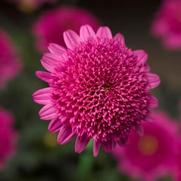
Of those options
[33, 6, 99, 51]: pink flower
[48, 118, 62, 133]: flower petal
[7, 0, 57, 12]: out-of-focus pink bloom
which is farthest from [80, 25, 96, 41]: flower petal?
[7, 0, 57, 12]: out-of-focus pink bloom

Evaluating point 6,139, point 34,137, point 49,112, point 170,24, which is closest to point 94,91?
point 49,112

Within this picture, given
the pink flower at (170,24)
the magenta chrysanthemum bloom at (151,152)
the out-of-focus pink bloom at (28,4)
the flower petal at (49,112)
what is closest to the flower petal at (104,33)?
the flower petal at (49,112)

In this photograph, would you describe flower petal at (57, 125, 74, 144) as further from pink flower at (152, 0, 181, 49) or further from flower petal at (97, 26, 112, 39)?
pink flower at (152, 0, 181, 49)

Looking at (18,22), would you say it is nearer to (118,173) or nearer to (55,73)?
(118,173)

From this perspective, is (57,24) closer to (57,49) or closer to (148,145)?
(148,145)

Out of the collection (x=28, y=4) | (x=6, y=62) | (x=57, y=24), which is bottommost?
(x=6, y=62)

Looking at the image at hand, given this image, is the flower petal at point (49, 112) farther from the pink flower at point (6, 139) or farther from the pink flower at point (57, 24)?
the pink flower at point (57, 24)

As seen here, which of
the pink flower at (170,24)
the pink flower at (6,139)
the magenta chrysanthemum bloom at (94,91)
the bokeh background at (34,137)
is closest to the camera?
the magenta chrysanthemum bloom at (94,91)
